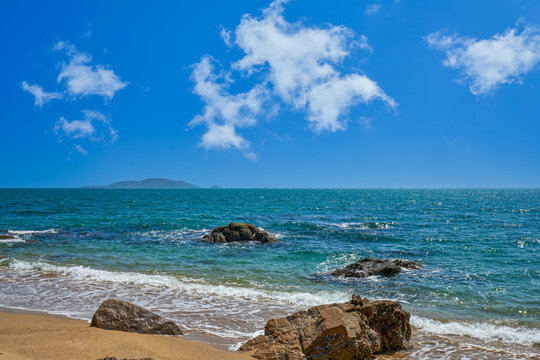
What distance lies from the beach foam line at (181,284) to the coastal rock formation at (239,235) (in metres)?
11.4

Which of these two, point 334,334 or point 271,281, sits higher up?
point 334,334

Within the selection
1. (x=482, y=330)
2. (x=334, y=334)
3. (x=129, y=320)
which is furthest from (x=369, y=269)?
(x=129, y=320)

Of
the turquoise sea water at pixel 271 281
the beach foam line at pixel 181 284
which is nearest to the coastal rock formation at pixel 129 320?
the turquoise sea water at pixel 271 281

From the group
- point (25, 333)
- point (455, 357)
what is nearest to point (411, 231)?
point (455, 357)

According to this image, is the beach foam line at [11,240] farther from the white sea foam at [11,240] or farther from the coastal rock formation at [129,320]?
the coastal rock formation at [129,320]

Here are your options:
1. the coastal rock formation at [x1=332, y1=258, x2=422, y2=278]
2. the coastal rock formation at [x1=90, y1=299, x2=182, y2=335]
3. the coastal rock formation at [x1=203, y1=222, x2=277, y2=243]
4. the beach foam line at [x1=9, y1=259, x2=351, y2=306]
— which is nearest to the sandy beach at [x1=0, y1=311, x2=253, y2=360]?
the coastal rock formation at [x1=90, y1=299, x2=182, y2=335]

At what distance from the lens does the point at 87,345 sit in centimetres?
701

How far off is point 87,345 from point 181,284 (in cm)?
762

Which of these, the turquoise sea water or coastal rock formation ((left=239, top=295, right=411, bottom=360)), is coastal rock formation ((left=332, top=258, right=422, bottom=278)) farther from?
coastal rock formation ((left=239, top=295, right=411, bottom=360))

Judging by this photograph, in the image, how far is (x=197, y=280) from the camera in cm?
1539

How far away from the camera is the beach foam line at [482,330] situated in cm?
970

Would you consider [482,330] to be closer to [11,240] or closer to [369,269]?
[369,269]

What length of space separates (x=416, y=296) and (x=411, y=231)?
22505 mm

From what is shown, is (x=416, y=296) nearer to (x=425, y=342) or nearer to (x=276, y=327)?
(x=425, y=342)
